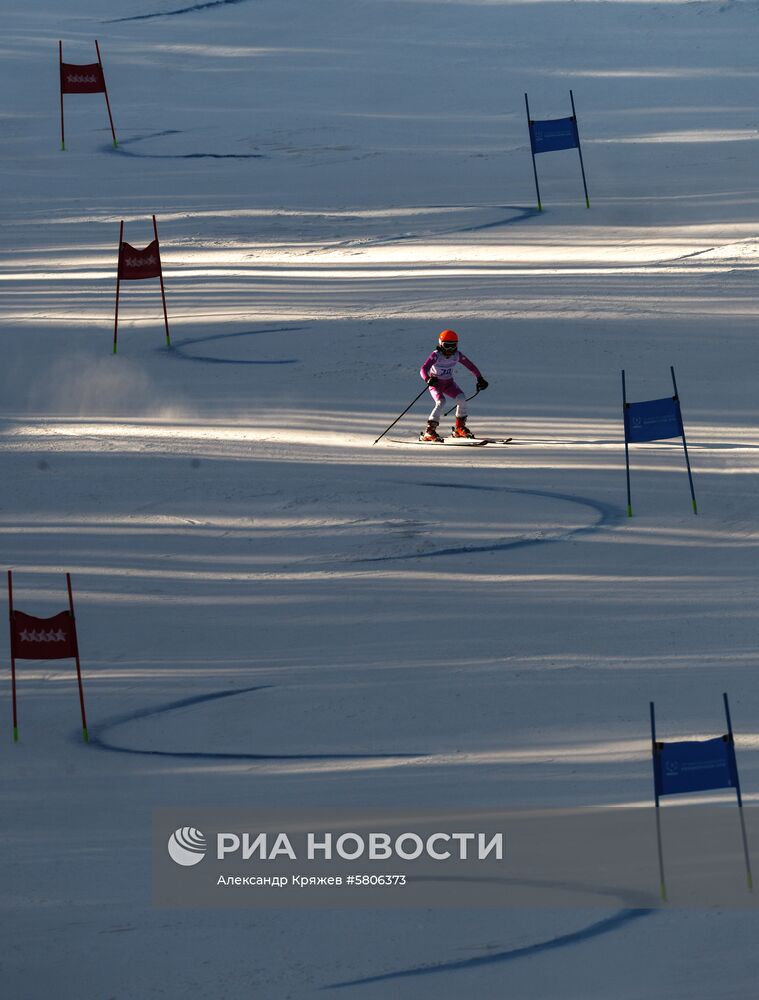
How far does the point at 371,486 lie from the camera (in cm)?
1210

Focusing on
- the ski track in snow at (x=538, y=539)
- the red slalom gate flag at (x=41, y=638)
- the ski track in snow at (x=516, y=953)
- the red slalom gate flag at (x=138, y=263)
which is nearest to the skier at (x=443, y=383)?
the ski track in snow at (x=538, y=539)

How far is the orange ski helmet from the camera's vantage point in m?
12.6

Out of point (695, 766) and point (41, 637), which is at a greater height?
point (41, 637)

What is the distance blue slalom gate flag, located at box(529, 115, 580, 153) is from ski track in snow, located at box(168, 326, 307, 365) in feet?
12.0

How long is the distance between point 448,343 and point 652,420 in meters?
2.38

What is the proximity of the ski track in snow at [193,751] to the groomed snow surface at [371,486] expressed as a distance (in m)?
0.03

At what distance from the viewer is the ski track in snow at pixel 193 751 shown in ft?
28.3

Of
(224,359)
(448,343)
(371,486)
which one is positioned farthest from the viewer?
(224,359)

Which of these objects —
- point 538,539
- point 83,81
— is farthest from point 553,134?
point 538,539
